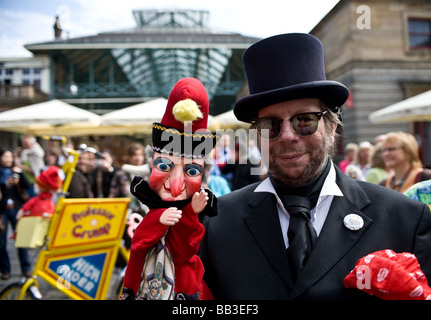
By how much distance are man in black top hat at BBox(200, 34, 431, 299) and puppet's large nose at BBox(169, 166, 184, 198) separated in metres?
0.29

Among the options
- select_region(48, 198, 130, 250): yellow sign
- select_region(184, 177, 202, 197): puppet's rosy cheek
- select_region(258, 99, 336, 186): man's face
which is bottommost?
select_region(48, 198, 130, 250): yellow sign

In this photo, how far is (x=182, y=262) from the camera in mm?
1091

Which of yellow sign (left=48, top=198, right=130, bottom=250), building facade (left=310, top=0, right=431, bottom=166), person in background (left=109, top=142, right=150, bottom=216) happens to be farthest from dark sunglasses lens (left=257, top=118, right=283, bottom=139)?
building facade (left=310, top=0, right=431, bottom=166)

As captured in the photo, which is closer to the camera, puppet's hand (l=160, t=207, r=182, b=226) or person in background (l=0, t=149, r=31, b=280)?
puppet's hand (l=160, t=207, r=182, b=226)

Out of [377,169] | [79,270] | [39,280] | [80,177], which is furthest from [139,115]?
[377,169]

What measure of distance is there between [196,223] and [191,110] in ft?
1.17

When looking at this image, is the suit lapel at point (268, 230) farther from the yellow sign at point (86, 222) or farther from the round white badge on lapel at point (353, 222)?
the yellow sign at point (86, 222)

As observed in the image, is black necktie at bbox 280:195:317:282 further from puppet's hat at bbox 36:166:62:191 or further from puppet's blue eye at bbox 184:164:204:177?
puppet's hat at bbox 36:166:62:191

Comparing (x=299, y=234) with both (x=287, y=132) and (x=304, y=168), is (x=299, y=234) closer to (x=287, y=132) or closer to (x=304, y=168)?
(x=304, y=168)

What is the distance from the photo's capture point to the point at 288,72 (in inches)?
48.9

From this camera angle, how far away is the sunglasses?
3.91ft

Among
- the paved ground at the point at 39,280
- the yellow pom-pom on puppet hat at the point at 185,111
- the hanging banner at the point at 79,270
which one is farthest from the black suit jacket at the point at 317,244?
the paved ground at the point at 39,280
